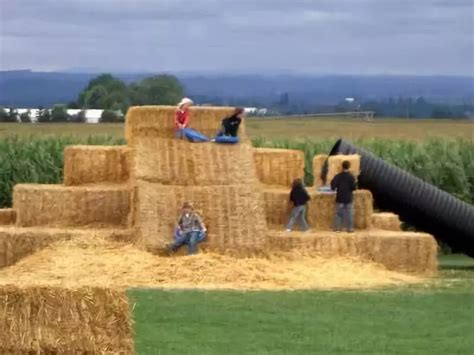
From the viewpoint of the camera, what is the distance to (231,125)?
82.1 feet

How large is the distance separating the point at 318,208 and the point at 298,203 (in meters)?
0.98

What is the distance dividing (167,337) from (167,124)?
10.5m

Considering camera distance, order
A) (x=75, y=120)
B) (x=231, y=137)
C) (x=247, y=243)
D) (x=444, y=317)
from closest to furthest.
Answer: (x=444, y=317)
(x=247, y=243)
(x=231, y=137)
(x=75, y=120)

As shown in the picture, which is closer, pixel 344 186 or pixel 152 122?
pixel 344 186

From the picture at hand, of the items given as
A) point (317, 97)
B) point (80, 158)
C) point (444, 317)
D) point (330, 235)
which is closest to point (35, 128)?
point (80, 158)

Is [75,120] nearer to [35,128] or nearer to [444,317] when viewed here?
[35,128]

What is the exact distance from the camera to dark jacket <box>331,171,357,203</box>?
962 inches

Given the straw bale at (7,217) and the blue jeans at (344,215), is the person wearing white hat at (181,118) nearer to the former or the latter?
the blue jeans at (344,215)

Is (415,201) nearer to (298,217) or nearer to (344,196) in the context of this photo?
(344,196)

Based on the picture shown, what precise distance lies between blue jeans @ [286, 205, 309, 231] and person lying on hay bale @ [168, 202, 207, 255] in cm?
232

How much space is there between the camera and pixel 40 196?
78.9 feet

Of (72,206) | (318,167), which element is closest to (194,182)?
(72,206)

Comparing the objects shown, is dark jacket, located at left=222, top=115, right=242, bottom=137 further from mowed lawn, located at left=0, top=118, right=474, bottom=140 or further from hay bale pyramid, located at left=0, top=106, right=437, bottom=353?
mowed lawn, located at left=0, top=118, right=474, bottom=140

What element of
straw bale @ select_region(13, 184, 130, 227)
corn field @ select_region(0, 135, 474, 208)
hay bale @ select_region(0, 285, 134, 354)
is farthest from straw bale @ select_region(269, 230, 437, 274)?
hay bale @ select_region(0, 285, 134, 354)
